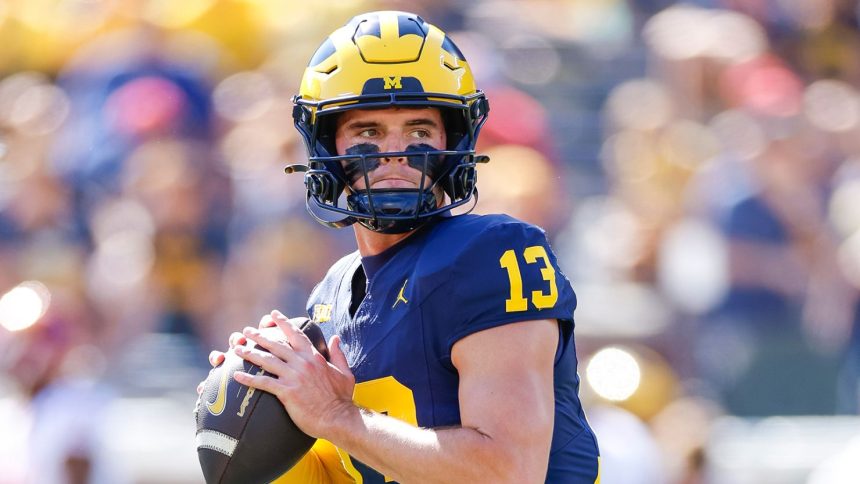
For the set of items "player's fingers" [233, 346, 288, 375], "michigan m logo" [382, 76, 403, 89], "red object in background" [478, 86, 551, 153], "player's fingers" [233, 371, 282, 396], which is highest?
"red object in background" [478, 86, 551, 153]

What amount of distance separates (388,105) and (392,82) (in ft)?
0.20

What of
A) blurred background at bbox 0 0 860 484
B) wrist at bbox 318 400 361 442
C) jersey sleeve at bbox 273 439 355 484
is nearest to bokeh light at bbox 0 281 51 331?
blurred background at bbox 0 0 860 484

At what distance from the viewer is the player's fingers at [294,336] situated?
3.12 metres

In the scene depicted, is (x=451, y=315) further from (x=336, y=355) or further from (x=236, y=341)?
(x=236, y=341)

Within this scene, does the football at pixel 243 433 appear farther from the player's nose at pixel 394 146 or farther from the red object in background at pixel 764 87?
the red object in background at pixel 764 87

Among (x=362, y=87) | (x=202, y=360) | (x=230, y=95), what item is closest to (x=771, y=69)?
(x=230, y=95)

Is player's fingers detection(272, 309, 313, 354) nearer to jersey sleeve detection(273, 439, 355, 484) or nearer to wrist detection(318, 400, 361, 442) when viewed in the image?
wrist detection(318, 400, 361, 442)

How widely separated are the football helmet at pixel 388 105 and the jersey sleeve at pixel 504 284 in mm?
222

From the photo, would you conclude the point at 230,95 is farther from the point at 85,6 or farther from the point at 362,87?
the point at 362,87

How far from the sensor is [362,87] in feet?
10.8

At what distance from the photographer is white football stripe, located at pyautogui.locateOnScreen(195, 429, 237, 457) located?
10.2 feet

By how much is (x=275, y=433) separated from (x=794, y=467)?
3.79m

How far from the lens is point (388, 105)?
10.7 feet

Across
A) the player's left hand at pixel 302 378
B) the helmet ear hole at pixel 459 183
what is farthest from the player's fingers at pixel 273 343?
the helmet ear hole at pixel 459 183
